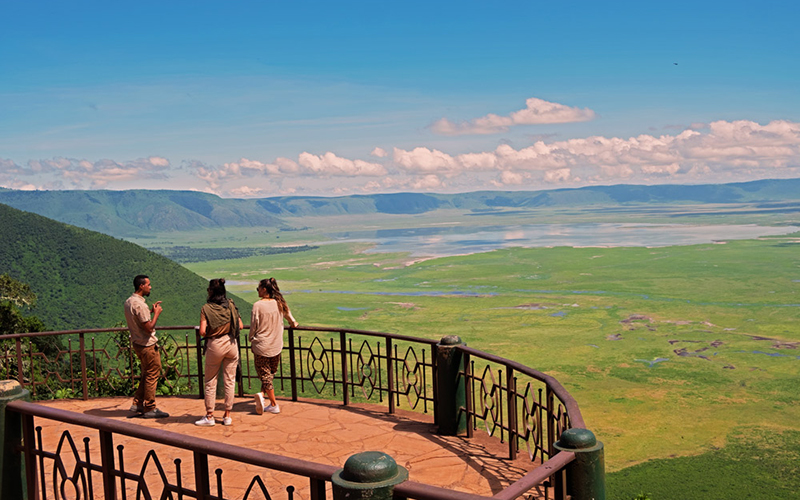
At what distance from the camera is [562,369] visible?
41.7 meters

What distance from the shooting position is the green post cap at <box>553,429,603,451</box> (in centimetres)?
365

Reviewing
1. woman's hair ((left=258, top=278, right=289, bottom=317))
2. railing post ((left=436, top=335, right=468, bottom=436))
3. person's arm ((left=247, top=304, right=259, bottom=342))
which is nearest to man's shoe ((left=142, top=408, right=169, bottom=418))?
person's arm ((left=247, top=304, right=259, bottom=342))

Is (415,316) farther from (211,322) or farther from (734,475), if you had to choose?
(211,322)

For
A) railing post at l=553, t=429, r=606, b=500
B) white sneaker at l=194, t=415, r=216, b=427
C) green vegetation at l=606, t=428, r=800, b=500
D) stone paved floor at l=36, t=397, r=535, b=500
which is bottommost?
green vegetation at l=606, t=428, r=800, b=500

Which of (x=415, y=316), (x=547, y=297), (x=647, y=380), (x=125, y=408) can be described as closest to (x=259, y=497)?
(x=125, y=408)

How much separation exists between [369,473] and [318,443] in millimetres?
5246

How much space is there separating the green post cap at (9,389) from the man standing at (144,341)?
12.8 feet

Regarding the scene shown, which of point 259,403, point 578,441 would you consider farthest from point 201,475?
point 259,403

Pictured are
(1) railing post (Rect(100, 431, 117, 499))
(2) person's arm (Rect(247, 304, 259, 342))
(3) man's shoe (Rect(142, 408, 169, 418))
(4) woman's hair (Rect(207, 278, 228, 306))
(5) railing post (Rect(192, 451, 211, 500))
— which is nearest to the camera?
(5) railing post (Rect(192, 451, 211, 500))

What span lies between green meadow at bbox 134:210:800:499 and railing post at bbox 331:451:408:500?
74.6 feet

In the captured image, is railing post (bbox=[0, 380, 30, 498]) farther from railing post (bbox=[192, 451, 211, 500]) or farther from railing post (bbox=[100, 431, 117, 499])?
railing post (bbox=[192, 451, 211, 500])

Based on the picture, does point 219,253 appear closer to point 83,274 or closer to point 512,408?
point 83,274

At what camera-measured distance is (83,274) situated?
62.4m

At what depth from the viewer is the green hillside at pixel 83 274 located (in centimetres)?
5612
